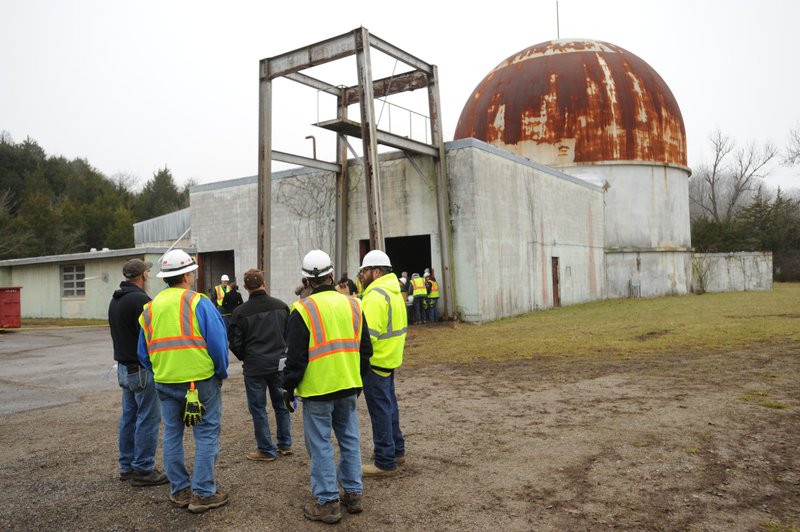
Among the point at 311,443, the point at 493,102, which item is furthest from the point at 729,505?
the point at 493,102

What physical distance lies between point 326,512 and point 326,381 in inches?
34.9

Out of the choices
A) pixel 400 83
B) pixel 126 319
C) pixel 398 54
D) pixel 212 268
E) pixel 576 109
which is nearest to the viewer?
pixel 126 319

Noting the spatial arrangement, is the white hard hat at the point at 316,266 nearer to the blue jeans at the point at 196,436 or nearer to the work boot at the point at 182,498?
the blue jeans at the point at 196,436

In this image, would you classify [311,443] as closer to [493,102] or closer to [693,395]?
[693,395]

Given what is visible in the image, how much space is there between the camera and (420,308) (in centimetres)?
1827

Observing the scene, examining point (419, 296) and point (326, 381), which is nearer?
point (326, 381)

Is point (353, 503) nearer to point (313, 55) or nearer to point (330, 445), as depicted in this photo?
point (330, 445)

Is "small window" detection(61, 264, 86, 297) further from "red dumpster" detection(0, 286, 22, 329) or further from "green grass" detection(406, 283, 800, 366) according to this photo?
"green grass" detection(406, 283, 800, 366)

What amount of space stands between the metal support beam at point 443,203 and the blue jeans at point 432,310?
1.09 feet

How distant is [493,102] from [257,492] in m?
25.6

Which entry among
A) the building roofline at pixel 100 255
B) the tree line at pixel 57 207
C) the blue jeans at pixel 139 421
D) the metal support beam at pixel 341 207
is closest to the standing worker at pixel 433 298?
the metal support beam at pixel 341 207

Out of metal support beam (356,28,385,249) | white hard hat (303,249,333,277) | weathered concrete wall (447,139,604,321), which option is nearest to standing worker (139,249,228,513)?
white hard hat (303,249,333,277)

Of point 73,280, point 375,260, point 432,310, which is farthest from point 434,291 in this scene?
point 73,280

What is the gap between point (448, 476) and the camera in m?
5.08
